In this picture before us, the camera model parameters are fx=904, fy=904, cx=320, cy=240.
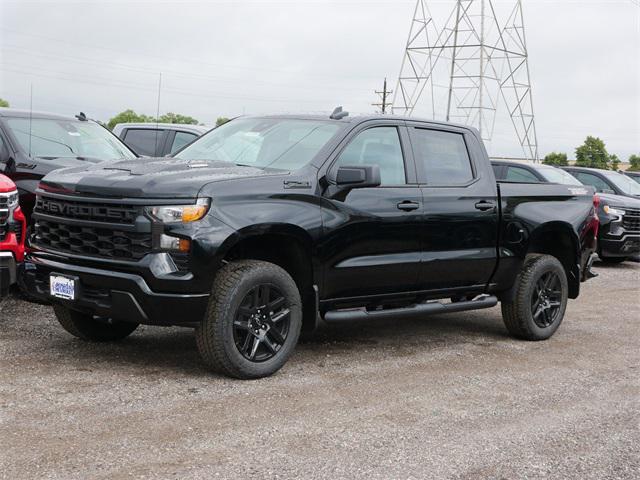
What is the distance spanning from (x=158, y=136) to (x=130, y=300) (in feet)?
28.8

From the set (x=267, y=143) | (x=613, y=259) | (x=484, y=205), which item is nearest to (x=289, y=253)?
(x=267, y=143)

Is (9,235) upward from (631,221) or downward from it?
upward

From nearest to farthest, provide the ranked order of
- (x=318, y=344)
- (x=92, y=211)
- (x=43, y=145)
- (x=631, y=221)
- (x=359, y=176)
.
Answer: (x=92, y=211) → (x=359, y=176) → (x=318, y=344) → (x=43, y=145) → (x=631, y=221)

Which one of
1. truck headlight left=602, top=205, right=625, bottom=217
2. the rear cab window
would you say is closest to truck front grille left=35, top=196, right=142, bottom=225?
the rear cab window

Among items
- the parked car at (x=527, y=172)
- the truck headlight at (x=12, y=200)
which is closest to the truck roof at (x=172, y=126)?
the parked car at (x=527, y=172)

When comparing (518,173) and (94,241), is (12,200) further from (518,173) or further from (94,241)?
(518,173)

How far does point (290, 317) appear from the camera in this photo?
6.32 metres

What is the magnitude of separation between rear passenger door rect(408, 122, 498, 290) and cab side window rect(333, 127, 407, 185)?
7.1 inches

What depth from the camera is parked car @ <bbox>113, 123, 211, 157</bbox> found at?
13992mm

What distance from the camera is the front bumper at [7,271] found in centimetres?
667

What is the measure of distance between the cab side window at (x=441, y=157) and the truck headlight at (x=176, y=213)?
7.39ft

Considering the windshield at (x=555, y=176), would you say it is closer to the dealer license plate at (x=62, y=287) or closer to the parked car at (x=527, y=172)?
the parked car at (x=527, y=172)

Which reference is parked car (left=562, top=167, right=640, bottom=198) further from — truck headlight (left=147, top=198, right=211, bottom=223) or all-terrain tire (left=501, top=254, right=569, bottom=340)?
truck headlight (left=147, top=198, right=211, bottom=223)

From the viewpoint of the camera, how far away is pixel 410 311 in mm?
7234
